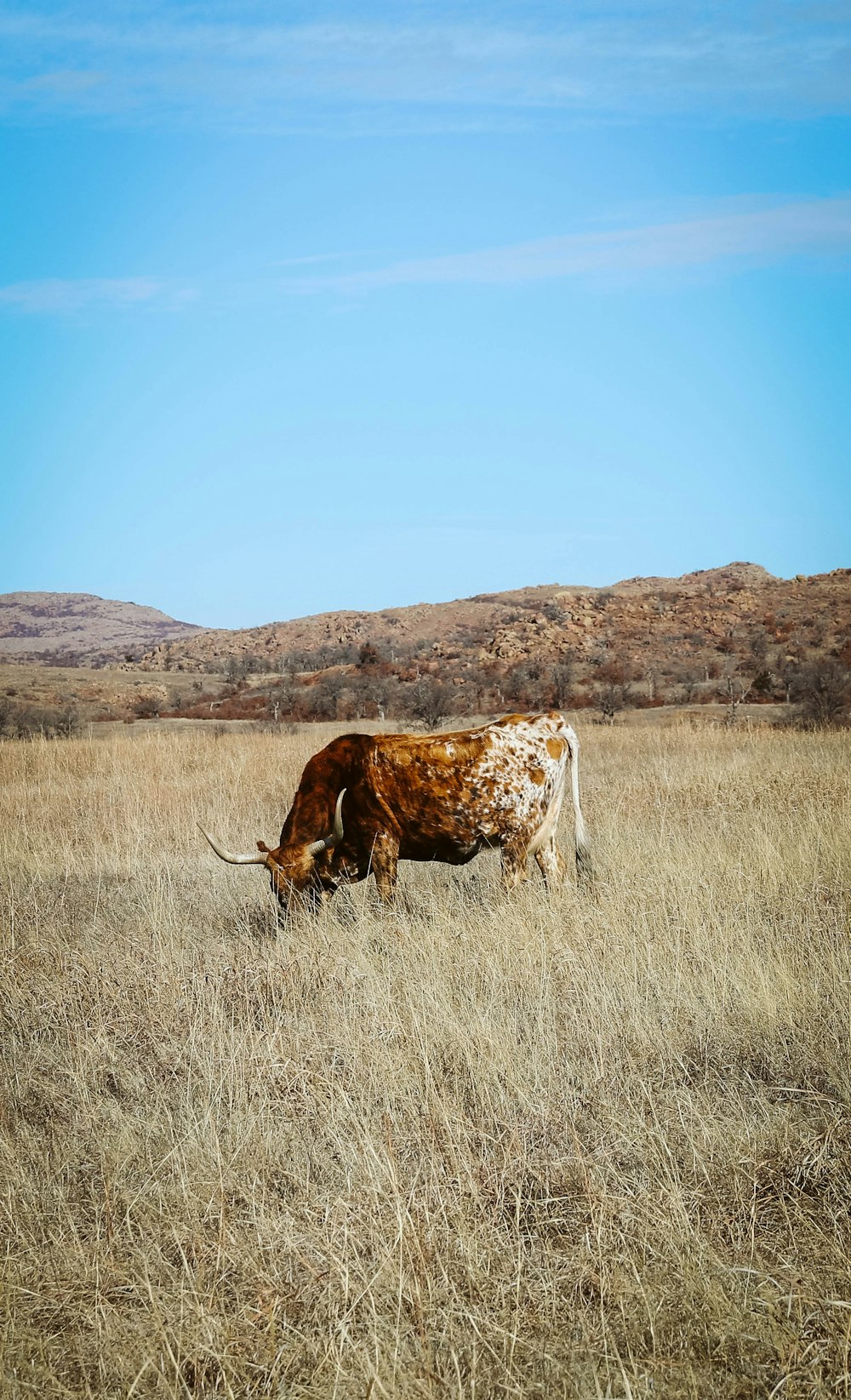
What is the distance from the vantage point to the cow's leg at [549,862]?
25.1 ft

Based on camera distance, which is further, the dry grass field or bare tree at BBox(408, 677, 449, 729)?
bare tree at BBox(408, 677, 449, 729)

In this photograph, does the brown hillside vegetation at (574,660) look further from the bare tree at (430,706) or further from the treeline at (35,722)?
the treeline at (35,722)

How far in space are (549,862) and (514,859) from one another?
0.44 meters

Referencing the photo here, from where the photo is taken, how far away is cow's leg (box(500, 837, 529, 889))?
7.39 meters

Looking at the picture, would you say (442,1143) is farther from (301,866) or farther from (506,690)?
(506,690)

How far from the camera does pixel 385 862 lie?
7.20 m

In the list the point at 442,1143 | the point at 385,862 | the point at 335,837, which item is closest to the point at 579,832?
the point at 385,862

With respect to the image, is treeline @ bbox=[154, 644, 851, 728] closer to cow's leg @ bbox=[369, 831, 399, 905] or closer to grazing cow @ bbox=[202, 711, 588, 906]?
grazing cow @ bbox=[202, 711, 588, 906]

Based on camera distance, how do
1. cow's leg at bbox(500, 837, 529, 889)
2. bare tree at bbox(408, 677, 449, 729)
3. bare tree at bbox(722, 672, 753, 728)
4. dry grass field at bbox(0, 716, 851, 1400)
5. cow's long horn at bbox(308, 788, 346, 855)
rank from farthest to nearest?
bare tree at bbox(408, 677, 449, 729)
bare tree at bbox(722, 672, 753, 728)
cow's leg at bbox(500, 837, 529, 889)
cow's long horn at bbox(308, 788, 346, 855)
dry grass field at bbox(0, 716, 851, 1400)

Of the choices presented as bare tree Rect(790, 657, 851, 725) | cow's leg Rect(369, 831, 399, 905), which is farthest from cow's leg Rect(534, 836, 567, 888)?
bare tree Rect(790, 657, 851, 725)

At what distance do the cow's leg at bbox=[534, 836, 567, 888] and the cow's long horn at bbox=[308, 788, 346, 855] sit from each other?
152cm

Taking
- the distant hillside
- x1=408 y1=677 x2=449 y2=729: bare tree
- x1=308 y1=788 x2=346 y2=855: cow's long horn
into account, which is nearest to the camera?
x1=308 y1=788 x2=346 y2=855: cow's long horn

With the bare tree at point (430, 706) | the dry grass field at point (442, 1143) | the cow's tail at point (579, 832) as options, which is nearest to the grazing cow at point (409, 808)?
the cow's tail at point (579, 832)

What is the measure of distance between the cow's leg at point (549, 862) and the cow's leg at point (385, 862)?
1157 mm
